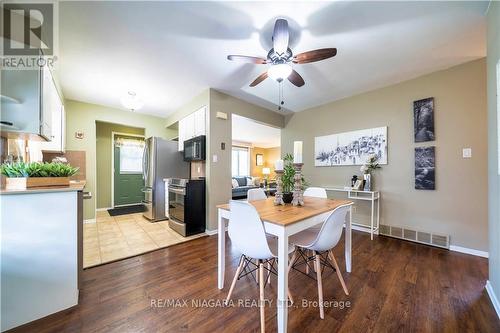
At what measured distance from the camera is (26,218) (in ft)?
4.07

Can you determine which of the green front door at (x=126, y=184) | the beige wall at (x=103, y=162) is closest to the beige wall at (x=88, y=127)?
the beige wall at (x=103, y=162)

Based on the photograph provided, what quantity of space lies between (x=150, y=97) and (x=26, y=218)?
9.30 ft

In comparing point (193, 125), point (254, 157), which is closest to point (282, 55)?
point (193, 125)

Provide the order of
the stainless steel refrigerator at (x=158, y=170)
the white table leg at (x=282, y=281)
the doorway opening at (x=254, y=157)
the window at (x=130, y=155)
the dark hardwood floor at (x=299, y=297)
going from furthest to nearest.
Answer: the doorway opening at (x=254, y=157) < the window at (x=130, y=155) < the stainless steel refrigerator at (x=158, y=170) < the dark hardwood floor at (x=299, y=297) < the white table leg at (x=282, y=281)

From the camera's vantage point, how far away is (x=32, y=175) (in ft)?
4.45

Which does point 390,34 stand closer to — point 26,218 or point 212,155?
point 212,155

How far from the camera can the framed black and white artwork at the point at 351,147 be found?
3072mm

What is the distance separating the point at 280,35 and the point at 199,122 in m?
2.20

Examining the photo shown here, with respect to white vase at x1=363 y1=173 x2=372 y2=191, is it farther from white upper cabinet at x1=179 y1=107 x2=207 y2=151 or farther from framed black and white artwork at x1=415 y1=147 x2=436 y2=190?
white upper cabinet at x1=179 y1=107 x2=207 y2=151

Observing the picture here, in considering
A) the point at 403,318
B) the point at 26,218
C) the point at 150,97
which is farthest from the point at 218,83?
the point at 403,318

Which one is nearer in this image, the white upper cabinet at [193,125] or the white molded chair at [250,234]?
the white molded chair at [250,234]

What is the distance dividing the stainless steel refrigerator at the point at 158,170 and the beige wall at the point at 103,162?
2.00m

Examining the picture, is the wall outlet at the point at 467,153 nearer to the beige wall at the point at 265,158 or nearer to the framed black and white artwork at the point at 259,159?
the beige wall at the point at 265,158

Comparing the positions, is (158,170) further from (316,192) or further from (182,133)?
(316,192)
